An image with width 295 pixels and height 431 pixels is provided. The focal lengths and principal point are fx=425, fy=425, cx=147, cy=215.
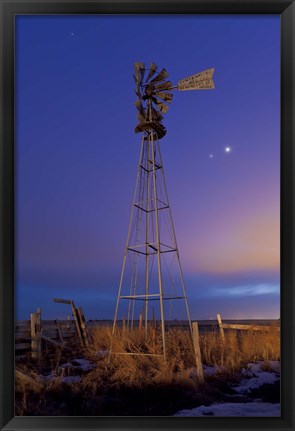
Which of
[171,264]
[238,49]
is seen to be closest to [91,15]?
[238,49]

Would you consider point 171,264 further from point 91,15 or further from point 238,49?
point 91,15

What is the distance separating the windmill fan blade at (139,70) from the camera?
10.0 ft

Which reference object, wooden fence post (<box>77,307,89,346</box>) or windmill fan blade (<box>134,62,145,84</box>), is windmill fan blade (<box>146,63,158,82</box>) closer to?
windmill fan blade (<box>134,62,145,84</box>)

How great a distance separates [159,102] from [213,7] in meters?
0.74

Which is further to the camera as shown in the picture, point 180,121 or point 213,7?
point 180,121

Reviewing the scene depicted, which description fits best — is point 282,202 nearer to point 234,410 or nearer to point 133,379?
point 234,410

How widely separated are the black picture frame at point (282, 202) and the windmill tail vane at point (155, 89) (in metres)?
0.40

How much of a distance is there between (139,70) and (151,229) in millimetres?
1179

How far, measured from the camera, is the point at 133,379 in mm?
2930

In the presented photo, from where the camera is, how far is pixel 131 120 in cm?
318

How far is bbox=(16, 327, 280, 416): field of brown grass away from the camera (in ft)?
9.44

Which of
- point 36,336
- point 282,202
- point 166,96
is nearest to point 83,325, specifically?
point 36,336

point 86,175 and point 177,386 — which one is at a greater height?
point 86,175

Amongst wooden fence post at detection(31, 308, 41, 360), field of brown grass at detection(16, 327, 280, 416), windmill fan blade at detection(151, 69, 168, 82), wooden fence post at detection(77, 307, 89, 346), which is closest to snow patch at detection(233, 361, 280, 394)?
field of brown grass at detection(16, 327, 280, 416)
